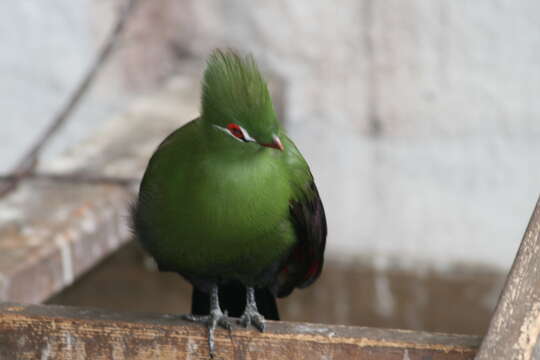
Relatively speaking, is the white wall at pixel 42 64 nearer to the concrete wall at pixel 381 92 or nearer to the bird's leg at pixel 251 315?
the concrete wall at pixel 381 92

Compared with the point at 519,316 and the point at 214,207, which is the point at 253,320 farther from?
the point at 519,316

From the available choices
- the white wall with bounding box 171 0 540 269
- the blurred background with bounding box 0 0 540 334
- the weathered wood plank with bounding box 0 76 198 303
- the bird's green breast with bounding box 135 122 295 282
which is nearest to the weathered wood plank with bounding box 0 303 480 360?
the bird's green breast with bounding box 135 122 295 282

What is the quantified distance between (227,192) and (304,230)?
0.17 metres

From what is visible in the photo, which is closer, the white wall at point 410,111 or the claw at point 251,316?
the claw at point 251,316

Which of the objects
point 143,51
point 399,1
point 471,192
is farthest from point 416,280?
point 143,51

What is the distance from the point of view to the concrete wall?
2.80 m

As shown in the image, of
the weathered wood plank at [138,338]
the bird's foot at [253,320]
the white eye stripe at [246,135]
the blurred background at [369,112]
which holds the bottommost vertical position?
the blurred background at [369,112]

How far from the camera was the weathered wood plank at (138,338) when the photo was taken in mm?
1232

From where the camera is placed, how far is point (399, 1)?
2799 millimetres

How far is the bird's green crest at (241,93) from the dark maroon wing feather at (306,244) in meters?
0.20

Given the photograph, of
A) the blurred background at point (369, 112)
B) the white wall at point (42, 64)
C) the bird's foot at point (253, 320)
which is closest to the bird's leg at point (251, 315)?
the bird's foot at point (253, 320)

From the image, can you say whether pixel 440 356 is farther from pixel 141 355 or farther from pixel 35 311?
pixel 35 311

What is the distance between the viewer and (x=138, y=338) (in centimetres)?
126

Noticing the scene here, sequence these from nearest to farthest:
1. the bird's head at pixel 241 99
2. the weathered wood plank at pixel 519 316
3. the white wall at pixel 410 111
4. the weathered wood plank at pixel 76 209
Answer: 1. the weathered wood plank at pixel 519 316
2. the bird's head at pixel 241 99
3. the weathered wood plank at pixel 76 209
4. the white wall at pixel 410 111
